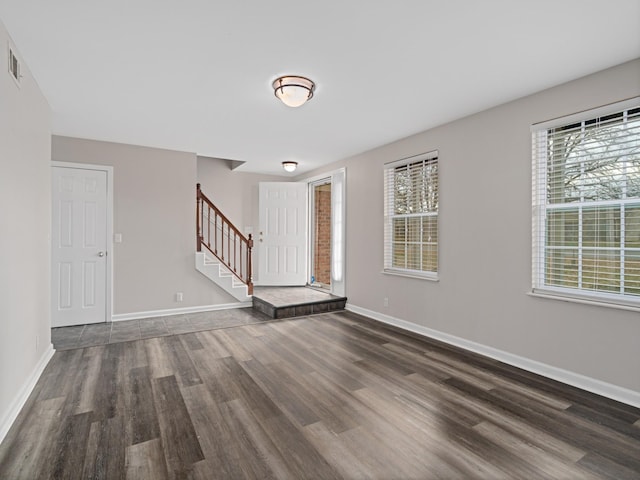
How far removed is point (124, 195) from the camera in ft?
15.9

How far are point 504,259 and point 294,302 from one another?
9.98 ft

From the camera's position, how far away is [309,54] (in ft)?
8.14

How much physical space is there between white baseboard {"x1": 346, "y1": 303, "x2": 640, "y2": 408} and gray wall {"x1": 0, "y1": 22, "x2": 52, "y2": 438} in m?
3.82

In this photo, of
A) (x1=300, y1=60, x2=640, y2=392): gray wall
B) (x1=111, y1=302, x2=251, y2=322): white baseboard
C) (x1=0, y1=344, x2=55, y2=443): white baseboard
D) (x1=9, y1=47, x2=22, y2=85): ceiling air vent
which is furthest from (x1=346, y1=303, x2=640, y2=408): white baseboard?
(x1=9, y1=47, x2=22, y2=85): ceiling air vent

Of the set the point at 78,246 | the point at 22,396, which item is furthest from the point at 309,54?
the point at 78,246

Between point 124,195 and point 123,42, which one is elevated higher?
point 123,42

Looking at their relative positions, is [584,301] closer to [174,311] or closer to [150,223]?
[174,311]

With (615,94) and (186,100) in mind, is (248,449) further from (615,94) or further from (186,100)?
(615,94)

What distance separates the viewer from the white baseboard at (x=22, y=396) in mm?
2117

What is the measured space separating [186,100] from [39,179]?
1.46 meters

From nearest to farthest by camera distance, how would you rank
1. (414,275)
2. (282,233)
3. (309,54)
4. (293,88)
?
(309,54) < (293,88) < (414,275) < (282,233)

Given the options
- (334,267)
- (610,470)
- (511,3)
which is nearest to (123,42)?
(511,3)

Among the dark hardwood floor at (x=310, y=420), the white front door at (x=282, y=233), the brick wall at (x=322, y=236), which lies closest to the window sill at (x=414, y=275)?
the dark hardwood floor at (x=310, y=420)

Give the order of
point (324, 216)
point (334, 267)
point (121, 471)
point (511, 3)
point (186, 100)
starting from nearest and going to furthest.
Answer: point (121, 471)
point (511, 3)
point (186, 100)
point (334, 267)
point (324, 216)
